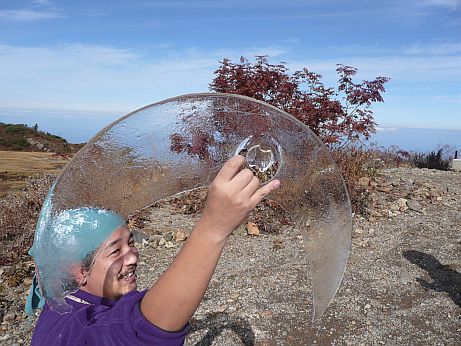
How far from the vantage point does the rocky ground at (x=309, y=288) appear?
413 centimetres

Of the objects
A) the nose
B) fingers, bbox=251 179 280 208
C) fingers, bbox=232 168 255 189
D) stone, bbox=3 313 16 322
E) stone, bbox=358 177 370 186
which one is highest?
fingers, bbox=232 168 255 189

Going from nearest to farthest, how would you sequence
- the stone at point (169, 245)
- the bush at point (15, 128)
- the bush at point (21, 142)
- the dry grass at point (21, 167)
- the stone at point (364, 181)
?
the stone at point (169, 245), the stone at point (364, 181), the dry grass at point (21, 167), the bush at point (21, 142), the bush at point (15, 128)

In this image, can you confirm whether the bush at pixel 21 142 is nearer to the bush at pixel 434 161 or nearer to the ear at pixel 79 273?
the bush at pixel 434 161

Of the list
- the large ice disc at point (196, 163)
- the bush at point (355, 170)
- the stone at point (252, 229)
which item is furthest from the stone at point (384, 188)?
the large ice disc at point (196, 163)

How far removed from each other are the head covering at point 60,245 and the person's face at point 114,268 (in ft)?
0.35

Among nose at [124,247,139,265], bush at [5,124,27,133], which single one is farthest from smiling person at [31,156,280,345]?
bush at [5,124,27,133]

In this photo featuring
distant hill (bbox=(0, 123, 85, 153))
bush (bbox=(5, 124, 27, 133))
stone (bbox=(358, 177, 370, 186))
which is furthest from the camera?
bush (bbox=(5, 124, 27, 133))

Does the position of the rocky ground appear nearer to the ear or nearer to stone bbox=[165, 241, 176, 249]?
stone bbox=[165, 241, 176, 249]

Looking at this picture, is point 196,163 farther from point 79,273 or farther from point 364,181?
point 364,181

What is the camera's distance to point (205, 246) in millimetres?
971

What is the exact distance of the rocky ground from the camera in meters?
4.13

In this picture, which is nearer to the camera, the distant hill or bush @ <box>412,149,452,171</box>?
bush @ <box>412,149,452,171</box>

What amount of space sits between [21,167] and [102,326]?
10524mm

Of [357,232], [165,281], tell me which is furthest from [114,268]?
[357,232]
